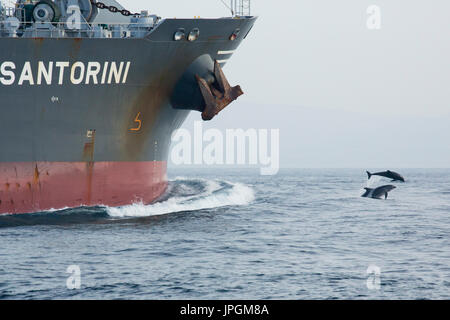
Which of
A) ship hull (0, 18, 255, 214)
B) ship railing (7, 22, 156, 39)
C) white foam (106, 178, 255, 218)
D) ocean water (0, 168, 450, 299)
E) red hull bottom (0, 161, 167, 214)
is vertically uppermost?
ship railing (7, 22, 156, 39)

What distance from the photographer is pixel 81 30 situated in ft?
82.3

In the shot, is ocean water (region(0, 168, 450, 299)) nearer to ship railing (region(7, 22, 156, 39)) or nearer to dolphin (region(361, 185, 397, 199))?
ship railing (region(7, 22, 156, 39))

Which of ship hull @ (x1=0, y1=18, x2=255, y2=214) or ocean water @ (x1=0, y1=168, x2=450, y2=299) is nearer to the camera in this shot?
ocean water @ (x1=0, y1=168, x2=450, y2=299)

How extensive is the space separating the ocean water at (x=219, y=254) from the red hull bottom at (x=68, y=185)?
546 millimetres

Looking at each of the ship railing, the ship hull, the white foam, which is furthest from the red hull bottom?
the ship railing

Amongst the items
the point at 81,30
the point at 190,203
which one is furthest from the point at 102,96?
the point at 190,203

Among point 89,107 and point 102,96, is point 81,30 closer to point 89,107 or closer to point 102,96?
point 102,96

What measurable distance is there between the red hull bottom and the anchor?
3796 millimetres

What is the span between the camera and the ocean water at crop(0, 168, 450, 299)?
1588 cm

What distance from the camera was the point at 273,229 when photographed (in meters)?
25.1

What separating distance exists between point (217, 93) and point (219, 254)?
8.84 m
